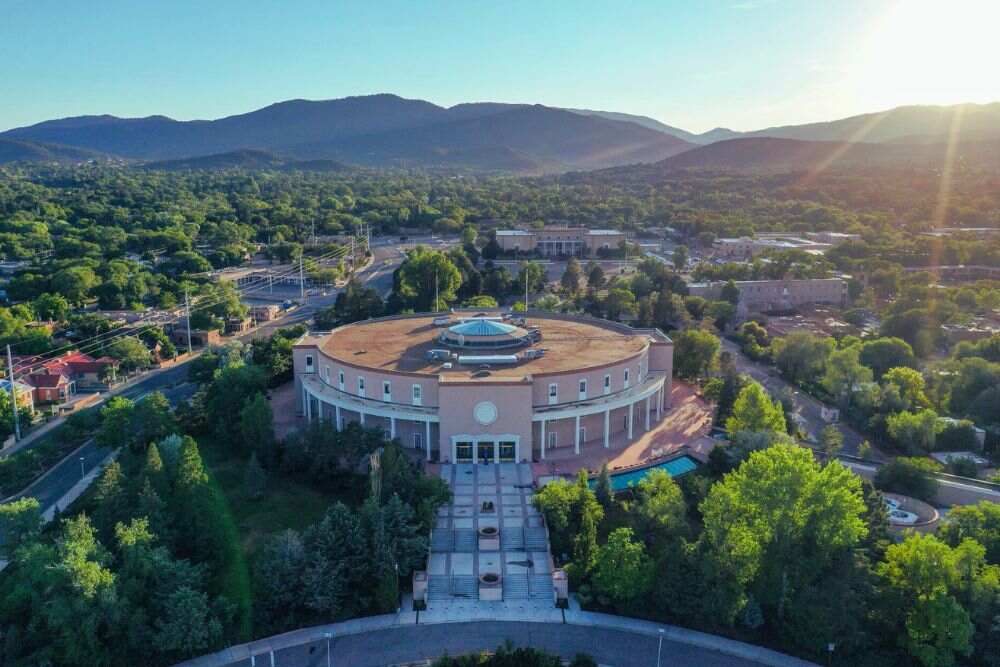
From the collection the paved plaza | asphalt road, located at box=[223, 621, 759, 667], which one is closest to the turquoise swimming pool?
the paved plaza

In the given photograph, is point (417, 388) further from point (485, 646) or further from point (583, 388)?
point (485, 646)

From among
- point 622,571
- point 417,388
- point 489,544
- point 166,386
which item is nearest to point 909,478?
point 622,571

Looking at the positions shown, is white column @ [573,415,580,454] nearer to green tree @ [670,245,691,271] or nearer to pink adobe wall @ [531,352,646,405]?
pink adobe wall @ [531,352,646,405]

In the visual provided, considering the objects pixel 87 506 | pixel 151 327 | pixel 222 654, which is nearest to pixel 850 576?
pixel 222 654

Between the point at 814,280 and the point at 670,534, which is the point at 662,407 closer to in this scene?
the point at 670,534

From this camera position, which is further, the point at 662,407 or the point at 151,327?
the point at 151,327

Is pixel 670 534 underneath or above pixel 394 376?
underneath

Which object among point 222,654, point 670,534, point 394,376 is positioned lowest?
point 222,654
